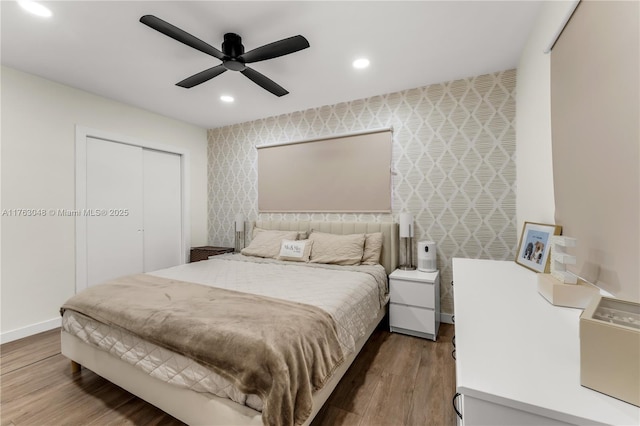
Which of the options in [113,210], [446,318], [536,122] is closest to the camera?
[536,122]

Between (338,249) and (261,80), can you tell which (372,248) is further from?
(261,80)

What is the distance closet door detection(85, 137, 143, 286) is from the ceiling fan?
1.73m

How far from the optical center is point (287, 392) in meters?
1.15

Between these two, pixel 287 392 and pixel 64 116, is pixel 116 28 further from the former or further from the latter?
pixel 287 392

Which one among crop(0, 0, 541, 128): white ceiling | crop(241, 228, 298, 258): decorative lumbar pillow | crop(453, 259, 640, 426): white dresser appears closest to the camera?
crop(453, 259, 640, 426): white dresser

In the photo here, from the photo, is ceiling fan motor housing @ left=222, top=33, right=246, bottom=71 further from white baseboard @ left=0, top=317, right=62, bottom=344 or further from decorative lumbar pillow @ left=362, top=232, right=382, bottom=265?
white baseboard @ left=0, top=317, right=62, bottom=344

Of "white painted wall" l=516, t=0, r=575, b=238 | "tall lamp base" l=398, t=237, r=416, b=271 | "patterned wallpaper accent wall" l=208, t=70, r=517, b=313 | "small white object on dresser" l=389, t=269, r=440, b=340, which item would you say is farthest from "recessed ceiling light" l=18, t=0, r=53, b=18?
"tall lamp base" l=398, t=237, r=416, b=271

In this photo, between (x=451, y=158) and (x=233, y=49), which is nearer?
(x=233, y=49)

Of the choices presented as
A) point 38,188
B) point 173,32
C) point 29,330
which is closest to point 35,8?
point 173,32

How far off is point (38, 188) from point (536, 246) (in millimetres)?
4337

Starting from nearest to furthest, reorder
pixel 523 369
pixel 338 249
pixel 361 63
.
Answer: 1. pixel 523 369
2. pixel 361 63
3. pixel 338 249

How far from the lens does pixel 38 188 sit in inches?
105

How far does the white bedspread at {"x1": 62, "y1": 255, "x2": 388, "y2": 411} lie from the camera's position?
1375 millimetres

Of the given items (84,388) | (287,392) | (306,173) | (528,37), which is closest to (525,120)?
(528,37)
